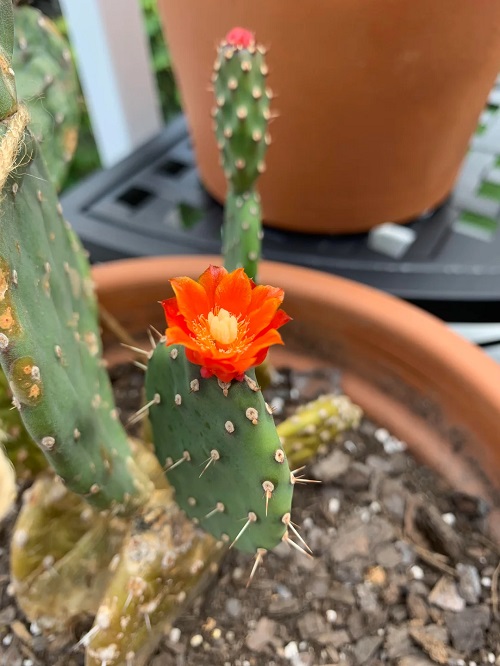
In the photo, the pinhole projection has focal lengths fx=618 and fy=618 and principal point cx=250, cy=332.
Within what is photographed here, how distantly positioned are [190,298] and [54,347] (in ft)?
0.52

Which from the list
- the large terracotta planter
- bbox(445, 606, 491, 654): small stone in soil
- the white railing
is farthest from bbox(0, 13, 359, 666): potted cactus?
the white railing

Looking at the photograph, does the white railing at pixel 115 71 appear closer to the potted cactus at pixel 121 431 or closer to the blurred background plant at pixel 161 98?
the blurred background plant at pixel 161 98

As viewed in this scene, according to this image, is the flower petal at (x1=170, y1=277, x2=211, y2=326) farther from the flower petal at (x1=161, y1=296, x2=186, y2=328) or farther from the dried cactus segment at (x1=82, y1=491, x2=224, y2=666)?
the dried cactus segment at (x1=82, y1=491, x2=224, y2=666)

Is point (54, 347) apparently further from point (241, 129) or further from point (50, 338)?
point (241, 129)

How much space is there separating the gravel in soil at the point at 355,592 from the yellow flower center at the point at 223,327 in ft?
1.76

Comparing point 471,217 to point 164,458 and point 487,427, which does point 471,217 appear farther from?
point 164,458

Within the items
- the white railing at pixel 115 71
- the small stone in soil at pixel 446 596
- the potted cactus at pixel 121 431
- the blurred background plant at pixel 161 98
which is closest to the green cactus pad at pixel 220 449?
the potted cactus at pixel 121 431

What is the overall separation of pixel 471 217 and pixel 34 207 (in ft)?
2.95

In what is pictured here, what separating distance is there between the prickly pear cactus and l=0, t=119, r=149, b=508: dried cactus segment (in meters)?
0.19

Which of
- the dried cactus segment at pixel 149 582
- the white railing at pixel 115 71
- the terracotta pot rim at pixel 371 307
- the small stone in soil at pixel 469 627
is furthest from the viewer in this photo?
the white railing at pixel 115 71

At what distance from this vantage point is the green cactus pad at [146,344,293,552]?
47cm

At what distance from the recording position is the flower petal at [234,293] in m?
0.41

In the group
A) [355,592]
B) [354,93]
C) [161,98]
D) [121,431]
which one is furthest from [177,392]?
[161,98]

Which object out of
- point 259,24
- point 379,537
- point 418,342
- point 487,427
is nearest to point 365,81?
point 259,24
